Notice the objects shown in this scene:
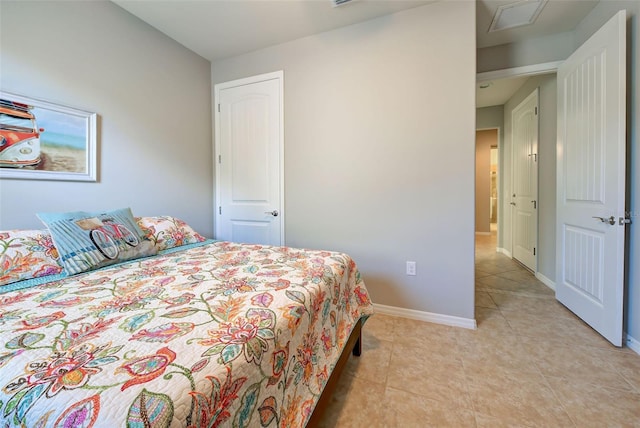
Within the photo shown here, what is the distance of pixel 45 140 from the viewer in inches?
67.6

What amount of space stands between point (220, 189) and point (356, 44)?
6.75ft

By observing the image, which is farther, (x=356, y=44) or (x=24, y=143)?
(x=356, y=44)

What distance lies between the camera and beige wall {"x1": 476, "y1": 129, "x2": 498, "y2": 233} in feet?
20.3

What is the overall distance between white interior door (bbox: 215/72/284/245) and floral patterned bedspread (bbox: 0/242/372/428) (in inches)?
56.4

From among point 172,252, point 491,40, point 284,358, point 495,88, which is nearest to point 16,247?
point 172,252

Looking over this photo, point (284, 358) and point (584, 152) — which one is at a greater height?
point (584, 152)

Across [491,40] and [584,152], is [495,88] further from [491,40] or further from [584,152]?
[584,152]

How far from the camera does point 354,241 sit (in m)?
2.45

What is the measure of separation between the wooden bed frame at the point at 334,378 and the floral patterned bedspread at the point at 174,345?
92 mm

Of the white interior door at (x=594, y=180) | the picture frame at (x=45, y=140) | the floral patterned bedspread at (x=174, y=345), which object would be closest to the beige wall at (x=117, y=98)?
the picture frame at (x=45, y=140)

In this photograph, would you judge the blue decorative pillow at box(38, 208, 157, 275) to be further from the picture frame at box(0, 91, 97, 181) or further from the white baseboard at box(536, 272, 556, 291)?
the white baseboard at box(536, 272, 556, 291)

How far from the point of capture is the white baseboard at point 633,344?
1683 mm

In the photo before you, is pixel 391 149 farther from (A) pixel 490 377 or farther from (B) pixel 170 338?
(B) pixel 170 338

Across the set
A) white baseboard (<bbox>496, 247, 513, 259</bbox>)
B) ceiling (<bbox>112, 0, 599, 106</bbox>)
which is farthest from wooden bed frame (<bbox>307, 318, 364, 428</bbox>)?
white baseboard (<bbox>496, 247, 513, 259</bbox>)
